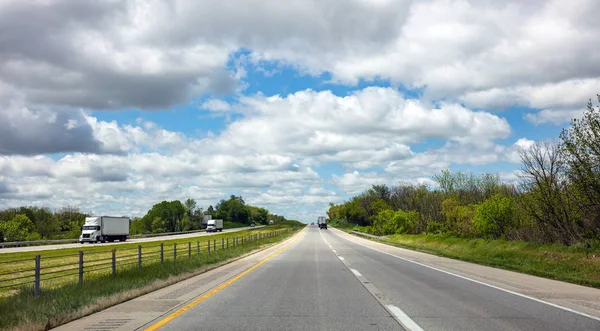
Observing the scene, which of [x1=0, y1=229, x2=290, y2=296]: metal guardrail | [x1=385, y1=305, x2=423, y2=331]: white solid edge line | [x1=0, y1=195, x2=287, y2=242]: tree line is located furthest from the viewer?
[x1=0, y1=195, x2=287, y2=242]: tree line

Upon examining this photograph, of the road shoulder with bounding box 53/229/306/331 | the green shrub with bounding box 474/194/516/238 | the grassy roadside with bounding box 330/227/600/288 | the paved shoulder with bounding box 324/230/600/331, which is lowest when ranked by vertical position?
the grassy roadside with bounding box 330/227/600/288

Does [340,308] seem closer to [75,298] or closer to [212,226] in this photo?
[75,298]

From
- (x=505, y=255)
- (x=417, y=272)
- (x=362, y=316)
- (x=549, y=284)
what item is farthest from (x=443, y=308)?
(x=505, y=255)

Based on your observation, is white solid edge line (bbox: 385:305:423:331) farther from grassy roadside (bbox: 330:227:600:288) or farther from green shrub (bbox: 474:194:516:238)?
green shrub (bbox: 474:194:516:238)

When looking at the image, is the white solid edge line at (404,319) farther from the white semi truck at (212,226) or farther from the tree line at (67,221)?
the white semi truck at (212,226)

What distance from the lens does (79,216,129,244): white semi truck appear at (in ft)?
218

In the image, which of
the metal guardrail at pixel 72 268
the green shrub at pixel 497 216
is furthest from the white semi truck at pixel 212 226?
the green shrub at pixel 497 216

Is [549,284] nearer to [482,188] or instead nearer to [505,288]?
[505,288]

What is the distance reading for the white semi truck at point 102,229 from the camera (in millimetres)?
66500

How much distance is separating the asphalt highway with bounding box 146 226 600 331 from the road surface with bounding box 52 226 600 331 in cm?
2

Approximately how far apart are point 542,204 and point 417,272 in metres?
13.7

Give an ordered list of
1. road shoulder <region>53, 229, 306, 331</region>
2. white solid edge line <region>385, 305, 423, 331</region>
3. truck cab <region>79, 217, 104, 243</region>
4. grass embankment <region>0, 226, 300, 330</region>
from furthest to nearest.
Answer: truck cab <region>79, 217, 104, 243</region>
grass embankment <region>0, 226, 300, 330</region>
road shoulder <region>53, 229, 306, 331</region>
white solid edge line <region>385, 305, 423, 331</region>

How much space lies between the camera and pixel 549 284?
14.3m

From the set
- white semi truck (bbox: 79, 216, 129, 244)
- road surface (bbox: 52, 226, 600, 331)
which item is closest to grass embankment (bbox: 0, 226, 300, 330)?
road surface (bbox: 52, 226, 600, 331)
